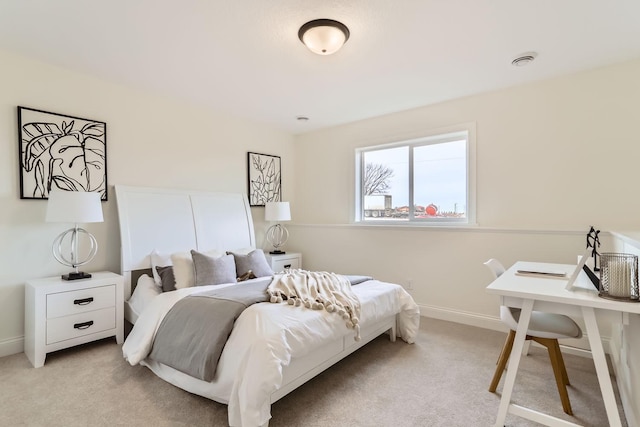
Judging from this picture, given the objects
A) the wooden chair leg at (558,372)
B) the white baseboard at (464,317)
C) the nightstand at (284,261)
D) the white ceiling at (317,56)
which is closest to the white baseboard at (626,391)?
the wooden chair leg at (558,372)

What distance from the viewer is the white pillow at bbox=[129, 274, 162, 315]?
9.47ft

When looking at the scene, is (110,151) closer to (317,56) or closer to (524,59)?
(317,56)

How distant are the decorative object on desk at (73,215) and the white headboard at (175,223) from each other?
13.6 inches

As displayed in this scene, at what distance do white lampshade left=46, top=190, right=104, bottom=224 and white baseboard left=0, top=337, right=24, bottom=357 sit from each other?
3.64ft

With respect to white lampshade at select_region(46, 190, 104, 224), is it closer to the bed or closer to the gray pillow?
the bed

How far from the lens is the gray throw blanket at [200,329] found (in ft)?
6.15

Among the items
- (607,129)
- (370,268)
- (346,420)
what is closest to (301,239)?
(370,268)

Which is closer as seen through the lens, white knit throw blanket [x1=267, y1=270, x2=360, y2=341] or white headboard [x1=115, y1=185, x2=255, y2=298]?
white knit throw blanket [x1=267, y1=270, x2=360, y2=341]

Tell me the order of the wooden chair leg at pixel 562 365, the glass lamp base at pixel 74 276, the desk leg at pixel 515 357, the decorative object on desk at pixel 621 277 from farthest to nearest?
1. the glass lamp base at pixel 74 276
2. the wooden chair leg at pixel 562 365
3. the desk leg at pixel 515 357
4. the decorative object on desk at pixel 621 277

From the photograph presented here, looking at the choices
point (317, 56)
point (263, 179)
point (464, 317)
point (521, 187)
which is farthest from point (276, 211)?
point (521, 187)

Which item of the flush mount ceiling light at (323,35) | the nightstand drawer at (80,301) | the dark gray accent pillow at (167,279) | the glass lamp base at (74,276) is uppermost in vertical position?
the flush mount ceiling light at (323,35)

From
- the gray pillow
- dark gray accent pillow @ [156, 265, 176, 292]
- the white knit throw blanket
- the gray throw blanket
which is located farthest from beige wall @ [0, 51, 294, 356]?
the white knit throw blanket

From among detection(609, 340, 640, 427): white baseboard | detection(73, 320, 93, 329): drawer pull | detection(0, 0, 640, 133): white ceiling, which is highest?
detection(0, 0, 640, 133): white ceiling

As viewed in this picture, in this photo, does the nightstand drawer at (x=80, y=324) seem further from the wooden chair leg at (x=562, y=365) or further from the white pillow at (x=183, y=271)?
the wooden chair leg at (x=562, y=365)
